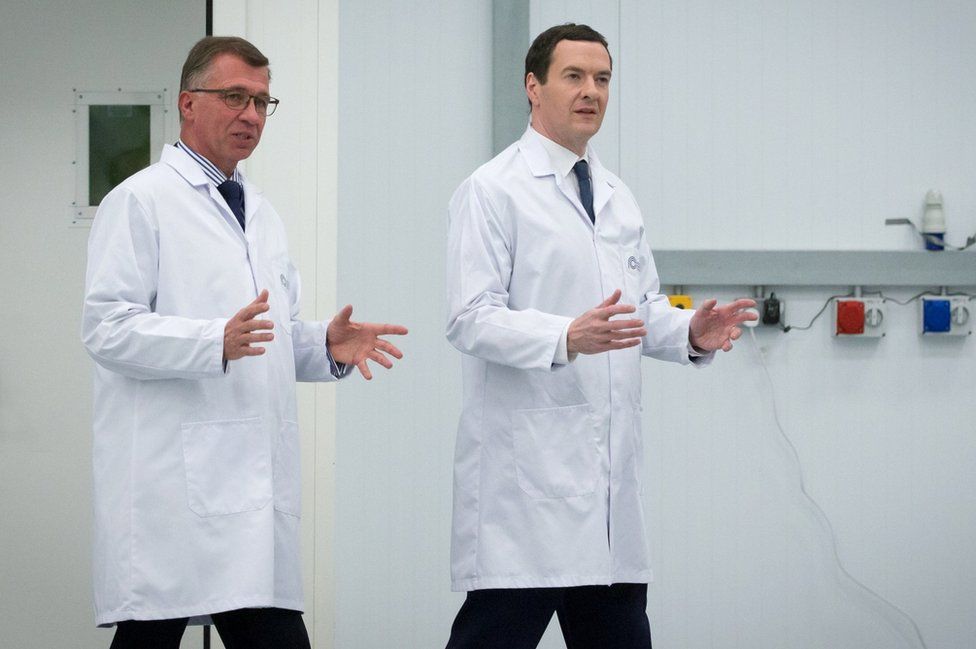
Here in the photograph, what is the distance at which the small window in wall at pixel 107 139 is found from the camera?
2.77 meters

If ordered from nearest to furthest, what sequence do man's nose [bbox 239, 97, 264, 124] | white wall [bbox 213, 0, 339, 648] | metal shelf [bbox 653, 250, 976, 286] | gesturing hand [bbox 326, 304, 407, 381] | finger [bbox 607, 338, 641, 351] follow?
1. finger [bbox 607, 338, 641, 351]
2. man's nose [bbox 239, 97, 264, 124]
3. gesturing hand [bbox 326, 304, 407, 381]
4. white wall [bbox 213, 0, 339, 648]
5. metal shelf [bbox 653, 250, 976, 286]

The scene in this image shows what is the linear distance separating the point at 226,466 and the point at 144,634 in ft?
0.94

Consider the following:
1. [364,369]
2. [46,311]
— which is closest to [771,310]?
[364,369]

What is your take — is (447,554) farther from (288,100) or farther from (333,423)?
(288,100)

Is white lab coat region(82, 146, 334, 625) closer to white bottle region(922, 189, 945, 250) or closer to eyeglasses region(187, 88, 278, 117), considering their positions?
eyeglasses region(187, 88, 278, 117)

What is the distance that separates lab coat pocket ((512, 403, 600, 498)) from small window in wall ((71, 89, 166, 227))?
5.06ft

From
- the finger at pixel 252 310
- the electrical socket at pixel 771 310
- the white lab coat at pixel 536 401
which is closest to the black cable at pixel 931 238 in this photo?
the electrical socket at pixel 771 310

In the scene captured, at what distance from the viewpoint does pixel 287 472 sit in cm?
172

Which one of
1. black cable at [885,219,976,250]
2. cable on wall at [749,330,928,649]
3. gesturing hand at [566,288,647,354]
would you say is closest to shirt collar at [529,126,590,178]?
gesturing hand at [566,288,647,354]

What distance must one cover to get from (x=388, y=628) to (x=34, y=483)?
1.02 m

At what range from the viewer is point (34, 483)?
276cm

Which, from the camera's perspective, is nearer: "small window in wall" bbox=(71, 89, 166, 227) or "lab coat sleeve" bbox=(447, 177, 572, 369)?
"lab coat sleeve" bbox=(447, 177, 572, 369)

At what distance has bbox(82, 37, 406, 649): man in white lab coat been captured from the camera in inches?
61.4

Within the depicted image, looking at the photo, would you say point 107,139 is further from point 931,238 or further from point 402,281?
point 931,238
